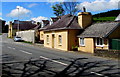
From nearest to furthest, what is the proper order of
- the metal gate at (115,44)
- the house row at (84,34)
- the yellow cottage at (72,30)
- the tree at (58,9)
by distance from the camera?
1. the metal gate at (115,44)
2. the house row at (84,34)
3. the yellow cottage at (72,30)
4. the tree at (58,9)

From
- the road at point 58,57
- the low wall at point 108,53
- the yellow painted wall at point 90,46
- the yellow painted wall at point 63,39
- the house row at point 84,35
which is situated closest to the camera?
the road at point 58,57

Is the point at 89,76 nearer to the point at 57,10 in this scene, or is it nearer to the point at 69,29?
the point at 69,29

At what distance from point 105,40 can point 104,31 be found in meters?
1.39

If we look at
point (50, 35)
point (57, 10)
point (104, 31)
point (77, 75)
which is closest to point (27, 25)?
point (57, 10)

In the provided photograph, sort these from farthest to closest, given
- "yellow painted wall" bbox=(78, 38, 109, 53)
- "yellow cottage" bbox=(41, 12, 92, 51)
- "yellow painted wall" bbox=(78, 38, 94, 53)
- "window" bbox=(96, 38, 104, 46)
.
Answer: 1. "yellow cottage" bbox=(41, 12, 92, 51)
2. "yellow painted wall" bbox=(78, 38, 94, 53)
3. "yellow painted wall" bbox=(78, 38, 109, 53)
4. "window" bbox=(96, 38, 104, 46)

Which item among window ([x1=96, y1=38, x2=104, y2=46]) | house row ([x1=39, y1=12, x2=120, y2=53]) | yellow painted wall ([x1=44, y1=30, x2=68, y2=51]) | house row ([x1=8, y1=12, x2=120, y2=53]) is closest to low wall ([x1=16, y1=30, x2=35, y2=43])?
house row ([x1=8, y1=12, x2=120, y2=53])

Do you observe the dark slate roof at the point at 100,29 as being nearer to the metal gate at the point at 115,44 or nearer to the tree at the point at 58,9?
the metal gate at the point at 115,44

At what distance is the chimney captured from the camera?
2747 cm

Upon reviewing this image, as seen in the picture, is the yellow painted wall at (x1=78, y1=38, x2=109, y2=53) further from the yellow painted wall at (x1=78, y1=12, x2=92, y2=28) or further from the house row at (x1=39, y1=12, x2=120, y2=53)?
the yellow painted wall at (x1=78, y1=12, x2=92, y2=28)

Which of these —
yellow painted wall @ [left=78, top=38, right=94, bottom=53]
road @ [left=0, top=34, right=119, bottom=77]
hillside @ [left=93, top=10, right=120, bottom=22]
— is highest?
hillside @ [left=93, top=10, right=120, bottom=22]

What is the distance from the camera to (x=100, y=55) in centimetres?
2045

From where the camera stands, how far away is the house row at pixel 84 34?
72.9 feet

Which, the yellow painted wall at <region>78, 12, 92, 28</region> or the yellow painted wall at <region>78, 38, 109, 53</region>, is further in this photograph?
the yellow painted wall at <region>78, 12, 92, 28</region>

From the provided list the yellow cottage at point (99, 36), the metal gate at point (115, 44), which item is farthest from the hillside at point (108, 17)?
the metal gate at point (115, 44)
